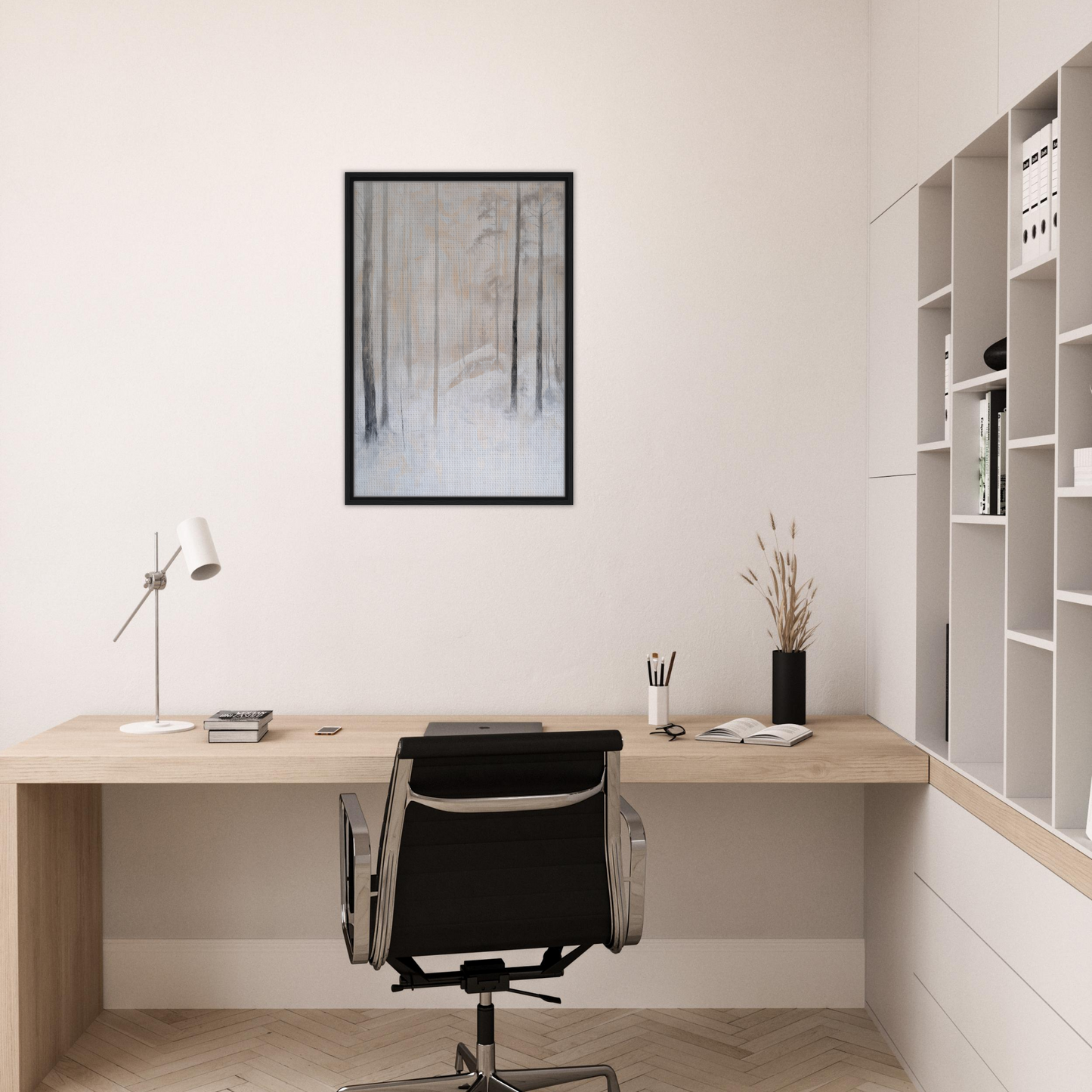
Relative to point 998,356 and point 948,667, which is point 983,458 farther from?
point 948,667

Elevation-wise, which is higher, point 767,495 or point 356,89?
point 356,89

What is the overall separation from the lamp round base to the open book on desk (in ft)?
4.49

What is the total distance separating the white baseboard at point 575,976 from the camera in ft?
9.51

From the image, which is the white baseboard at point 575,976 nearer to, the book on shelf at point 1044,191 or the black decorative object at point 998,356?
the black decorative object at point 998,356

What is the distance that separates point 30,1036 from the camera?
2.44m

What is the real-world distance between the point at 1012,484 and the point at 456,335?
1577 mm

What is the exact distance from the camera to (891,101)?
2697 mm

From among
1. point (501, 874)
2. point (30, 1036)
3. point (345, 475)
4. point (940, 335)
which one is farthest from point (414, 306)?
point (30, 1036)

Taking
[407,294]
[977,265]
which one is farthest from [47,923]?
[977,265]

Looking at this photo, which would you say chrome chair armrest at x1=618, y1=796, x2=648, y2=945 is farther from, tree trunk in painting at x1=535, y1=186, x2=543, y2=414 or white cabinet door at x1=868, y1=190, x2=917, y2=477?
tree trunk in painting at x1=535, y1=186, x2=543, y2=414

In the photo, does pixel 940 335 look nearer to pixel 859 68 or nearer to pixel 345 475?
pixel 859 68

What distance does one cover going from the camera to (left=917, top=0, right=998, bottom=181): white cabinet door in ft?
6.79

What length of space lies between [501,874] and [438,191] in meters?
1.93

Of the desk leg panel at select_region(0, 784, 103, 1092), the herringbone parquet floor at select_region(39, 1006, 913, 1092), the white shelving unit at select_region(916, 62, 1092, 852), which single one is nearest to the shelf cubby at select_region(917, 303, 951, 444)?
the white shelving unit at select_region(916, 62, 1092, 852)
